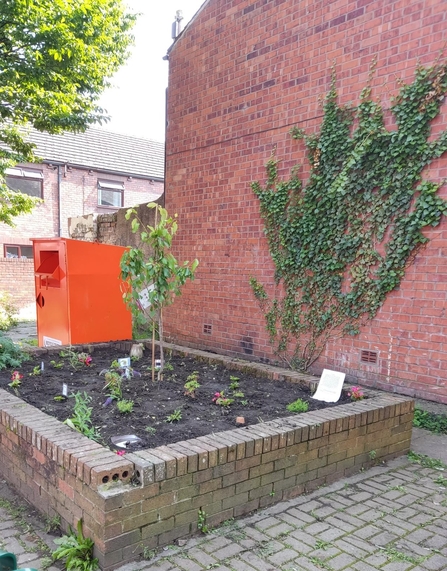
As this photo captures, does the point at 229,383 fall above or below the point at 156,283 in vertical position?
below

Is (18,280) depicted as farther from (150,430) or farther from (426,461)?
(426,461)

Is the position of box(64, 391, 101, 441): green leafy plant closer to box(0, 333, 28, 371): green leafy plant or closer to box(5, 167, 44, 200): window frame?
box(0, 333, 28, 371): green leafy plant

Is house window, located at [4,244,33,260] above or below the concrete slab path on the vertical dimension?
above

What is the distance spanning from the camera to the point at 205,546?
2.41m

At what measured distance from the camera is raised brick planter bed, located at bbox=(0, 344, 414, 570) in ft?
7.39

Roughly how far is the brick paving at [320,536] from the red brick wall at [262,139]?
1780mm

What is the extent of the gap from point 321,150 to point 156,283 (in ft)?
8.52

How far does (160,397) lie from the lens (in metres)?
3.90

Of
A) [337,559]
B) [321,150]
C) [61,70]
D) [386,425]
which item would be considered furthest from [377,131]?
[61,70]

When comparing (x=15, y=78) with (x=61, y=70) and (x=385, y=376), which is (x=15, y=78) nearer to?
(x=61, y=70)

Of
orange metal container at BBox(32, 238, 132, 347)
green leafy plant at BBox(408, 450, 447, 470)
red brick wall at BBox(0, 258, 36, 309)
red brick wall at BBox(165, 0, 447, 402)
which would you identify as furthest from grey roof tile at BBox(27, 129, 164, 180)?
green leafy plant at BBox(408, 450, 447, 470)

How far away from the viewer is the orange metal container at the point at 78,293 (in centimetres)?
580

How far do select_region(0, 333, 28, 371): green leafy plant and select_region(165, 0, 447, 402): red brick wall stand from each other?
2.88 meters

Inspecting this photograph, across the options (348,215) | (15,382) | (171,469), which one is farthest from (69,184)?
(171,469)
